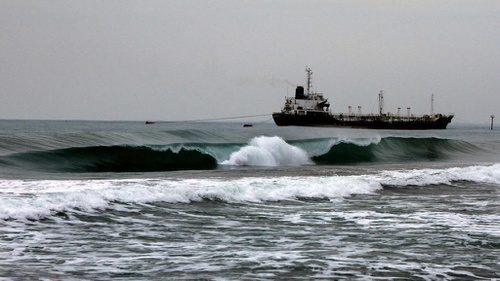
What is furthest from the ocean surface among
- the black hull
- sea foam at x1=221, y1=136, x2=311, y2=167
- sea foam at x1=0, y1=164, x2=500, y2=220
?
the black hull

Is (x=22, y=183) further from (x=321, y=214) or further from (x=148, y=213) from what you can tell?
(x=321, y=214)

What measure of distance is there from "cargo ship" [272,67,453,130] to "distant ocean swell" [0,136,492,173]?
224ft

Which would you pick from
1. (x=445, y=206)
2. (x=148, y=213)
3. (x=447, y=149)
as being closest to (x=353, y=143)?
(x=447, y=149)

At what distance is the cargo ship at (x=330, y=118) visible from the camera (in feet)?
395

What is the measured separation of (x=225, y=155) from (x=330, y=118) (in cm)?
8681

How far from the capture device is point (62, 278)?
7820mm

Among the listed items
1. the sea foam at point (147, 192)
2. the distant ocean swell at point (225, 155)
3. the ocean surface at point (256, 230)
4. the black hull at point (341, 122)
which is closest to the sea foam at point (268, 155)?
the distant ocean swell at point (225, 155)

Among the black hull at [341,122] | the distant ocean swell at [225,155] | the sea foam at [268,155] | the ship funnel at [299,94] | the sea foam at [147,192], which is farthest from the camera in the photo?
the ship funnel at [299,94]

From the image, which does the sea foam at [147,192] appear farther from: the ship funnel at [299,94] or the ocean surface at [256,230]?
the ship funnel at [299,94]

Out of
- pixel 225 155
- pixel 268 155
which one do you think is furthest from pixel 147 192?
pixel 268 155

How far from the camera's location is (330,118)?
121312mm

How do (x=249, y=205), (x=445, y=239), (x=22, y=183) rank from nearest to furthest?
(x=445, y=239)
(x=249, y=205)
(x=22, y=183)

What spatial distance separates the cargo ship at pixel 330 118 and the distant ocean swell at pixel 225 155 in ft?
224

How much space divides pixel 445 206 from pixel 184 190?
6.29 meters
